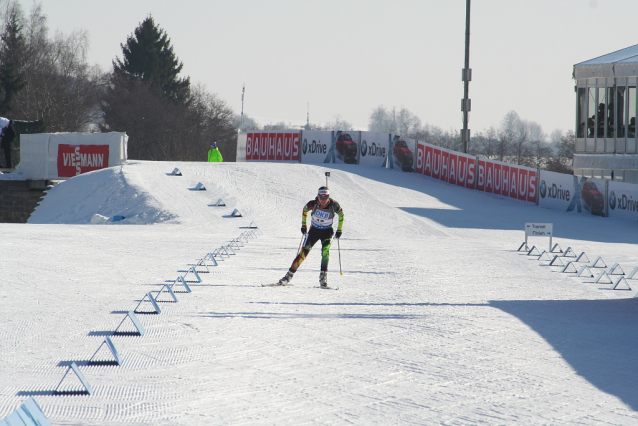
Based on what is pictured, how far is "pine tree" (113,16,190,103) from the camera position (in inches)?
2581

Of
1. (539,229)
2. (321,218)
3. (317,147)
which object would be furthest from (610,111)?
(321,218)

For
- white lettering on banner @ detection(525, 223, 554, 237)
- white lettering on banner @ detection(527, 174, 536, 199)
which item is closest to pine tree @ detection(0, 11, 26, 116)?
white lettering on banner @ detection(527, 174, 536, 199)

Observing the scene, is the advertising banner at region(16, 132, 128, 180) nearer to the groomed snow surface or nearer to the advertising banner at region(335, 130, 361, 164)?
the advertising banner at region(335, 130, 361, 164)

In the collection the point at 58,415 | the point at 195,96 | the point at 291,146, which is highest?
the point at 195,96

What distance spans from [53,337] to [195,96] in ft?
232

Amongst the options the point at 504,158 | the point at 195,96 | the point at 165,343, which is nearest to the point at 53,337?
the point at 165,343

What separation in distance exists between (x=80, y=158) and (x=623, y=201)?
23653 millimetres

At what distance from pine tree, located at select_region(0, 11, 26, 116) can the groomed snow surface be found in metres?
33.3

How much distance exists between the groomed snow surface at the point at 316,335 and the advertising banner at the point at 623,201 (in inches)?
327

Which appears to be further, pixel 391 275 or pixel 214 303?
pixel 391 275

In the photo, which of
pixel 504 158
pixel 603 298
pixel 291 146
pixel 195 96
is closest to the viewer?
pixel 603 298

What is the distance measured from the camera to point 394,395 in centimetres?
528

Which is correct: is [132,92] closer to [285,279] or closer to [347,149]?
[347,149]

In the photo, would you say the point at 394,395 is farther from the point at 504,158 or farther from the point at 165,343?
the point at 504,158
